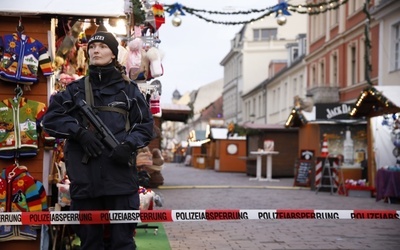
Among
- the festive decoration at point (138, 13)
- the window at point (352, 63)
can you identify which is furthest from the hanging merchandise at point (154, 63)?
the window at point (352, 63)

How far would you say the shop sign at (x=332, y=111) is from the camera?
2372cm

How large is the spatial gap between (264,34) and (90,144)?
69043 mm

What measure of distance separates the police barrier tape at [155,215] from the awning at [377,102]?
10.8 m

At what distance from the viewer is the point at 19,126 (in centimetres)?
666

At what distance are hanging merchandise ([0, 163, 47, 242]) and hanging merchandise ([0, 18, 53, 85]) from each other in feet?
2.76

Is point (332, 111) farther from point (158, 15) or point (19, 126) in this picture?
point (19, 126)

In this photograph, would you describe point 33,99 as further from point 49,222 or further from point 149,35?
point 149,35

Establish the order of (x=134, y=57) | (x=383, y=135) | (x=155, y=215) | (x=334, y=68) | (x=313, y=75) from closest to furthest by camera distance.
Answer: (x=155, y=215) < (x=134, y=57) < (x=383, y=135) < (x=334, y=68) < (x=313, y=75)

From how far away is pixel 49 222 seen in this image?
17.6 feet

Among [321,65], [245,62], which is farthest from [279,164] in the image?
[245,62]

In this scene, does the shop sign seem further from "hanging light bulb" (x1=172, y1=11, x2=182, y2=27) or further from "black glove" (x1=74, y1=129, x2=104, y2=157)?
"black glove" (x1=74, y1=129, x2=104, y2=157)

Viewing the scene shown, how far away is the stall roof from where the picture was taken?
6.59 meters

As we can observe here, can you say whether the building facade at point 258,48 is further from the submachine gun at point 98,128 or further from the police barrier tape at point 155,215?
the submachine gun at point 98,128

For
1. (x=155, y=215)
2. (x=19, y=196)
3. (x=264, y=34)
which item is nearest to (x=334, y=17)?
(x=19, y=196)
